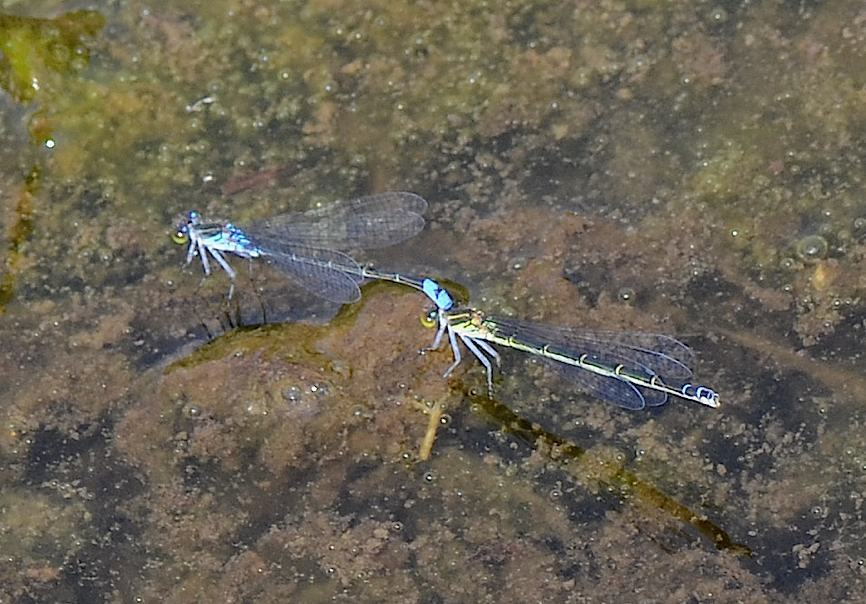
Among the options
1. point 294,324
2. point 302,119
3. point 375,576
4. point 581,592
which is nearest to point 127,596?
point 375,576

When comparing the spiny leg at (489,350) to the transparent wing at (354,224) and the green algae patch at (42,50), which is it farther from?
the green algae patch at (42,50)

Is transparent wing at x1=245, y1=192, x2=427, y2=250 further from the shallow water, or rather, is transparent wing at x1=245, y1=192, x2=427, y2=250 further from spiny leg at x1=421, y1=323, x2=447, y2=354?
spiny leg at x1=421, y1=323, x2=447, y2=354

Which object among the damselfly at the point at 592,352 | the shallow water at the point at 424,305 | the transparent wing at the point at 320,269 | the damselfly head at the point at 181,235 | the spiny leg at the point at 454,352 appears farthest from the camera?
the damselfly head at the point at 181,235

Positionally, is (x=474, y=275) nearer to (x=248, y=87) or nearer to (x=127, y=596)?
(x=248, y=87)

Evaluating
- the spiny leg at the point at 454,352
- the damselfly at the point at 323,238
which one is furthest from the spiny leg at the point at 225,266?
the spiny leg at the point at 454,352

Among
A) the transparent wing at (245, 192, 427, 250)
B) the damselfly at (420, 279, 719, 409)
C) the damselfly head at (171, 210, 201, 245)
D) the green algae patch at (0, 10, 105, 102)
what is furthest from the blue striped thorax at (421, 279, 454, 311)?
the green algae patch at (0, 10, 105, 102)

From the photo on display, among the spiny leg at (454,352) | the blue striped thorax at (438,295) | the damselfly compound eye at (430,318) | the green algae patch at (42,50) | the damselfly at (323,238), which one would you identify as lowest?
the spiny leg at (454,352)

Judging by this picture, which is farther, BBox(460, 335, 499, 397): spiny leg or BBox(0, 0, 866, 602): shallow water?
BBox(460, 335, 499, 397): spiny leg

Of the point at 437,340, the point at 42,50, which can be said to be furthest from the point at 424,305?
the point at 42,50

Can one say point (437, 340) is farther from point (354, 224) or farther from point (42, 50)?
point (42, 50)
